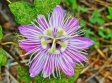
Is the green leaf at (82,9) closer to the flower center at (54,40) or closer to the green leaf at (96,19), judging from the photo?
the green leaf at (96,19)

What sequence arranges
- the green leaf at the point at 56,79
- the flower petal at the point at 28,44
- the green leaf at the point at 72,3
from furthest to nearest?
the green leaf at the point at 72,3
the green leaf at the point at 56,79
the flower petal at the point at 28,44

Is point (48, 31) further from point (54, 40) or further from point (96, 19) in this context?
point (96, 19)

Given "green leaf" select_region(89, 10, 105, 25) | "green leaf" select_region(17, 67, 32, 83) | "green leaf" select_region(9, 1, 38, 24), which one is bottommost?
"green leaf" select_region(89, 10, 105, 25)

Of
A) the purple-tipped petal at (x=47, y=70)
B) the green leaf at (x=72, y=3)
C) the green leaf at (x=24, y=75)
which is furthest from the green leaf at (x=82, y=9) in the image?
the purple-tipped petal at (x=47, y=70)

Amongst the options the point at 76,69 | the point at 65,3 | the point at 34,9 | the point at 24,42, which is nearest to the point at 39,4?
the point at 34,9

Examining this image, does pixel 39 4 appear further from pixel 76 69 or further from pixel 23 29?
pixel 76 69

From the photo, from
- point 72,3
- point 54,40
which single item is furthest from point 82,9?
point 54,40

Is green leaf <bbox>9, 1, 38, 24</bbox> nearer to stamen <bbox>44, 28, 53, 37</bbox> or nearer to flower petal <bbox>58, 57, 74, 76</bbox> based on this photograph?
stamen <bbox>44, 28, 53, 37</bbox>

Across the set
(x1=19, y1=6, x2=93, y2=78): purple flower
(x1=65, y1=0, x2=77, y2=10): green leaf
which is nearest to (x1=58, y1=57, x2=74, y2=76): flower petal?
(x1=19, y1=6, x2=93, y2=78): purple flower
